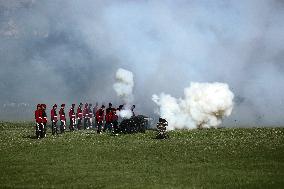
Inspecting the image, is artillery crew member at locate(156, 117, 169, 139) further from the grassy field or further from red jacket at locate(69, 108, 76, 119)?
red jacket at locate(69, 108, 76, 119)

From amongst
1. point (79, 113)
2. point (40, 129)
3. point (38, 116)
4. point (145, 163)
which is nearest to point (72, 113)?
point (79, 113)

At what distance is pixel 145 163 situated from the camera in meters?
24.4

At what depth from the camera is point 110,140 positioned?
3628cm

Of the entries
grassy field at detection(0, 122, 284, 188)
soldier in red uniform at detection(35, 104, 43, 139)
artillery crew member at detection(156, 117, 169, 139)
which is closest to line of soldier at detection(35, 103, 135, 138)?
soldier in red uniform at detection(35, 104, 43, 139)

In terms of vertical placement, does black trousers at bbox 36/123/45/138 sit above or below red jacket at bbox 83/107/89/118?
below

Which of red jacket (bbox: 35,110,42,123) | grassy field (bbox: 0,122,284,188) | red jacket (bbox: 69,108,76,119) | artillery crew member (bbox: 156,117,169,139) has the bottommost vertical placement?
grassy field (bbox: 0,122,284,188)

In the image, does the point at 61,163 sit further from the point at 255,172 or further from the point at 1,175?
the point at 255,172

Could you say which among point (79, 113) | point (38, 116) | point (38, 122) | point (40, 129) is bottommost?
point (40, 129)

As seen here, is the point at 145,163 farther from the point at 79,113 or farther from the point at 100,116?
the point at 79,113

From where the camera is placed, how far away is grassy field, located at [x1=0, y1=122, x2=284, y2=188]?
19.0m

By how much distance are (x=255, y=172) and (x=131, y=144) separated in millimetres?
13843

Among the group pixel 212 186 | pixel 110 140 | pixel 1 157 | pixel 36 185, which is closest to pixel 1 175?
pixel 36 185

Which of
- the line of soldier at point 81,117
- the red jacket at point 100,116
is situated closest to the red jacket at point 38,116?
the line of soldier at point 81,117

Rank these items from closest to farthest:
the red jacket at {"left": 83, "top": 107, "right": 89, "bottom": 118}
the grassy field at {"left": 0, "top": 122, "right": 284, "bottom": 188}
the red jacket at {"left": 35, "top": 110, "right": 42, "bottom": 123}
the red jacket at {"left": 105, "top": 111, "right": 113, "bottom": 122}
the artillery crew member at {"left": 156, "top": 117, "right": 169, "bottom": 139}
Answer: the grassy field at {"left": 0, "top": 122, "right": 284, "bottom": 188} → the artillery crew member at {"left": 156, "top": 117, "right": 169, "bottom": 139} → the red jacket at {"left": 35, "top": 110, "right": 42, "bottom": 123} → the red jacket at {"left": 105, "top": 111, "right": 113, "bottom": 122} → the red jacket at {"left": 83, "top": 107, "right": 89, "bottom": 118}
